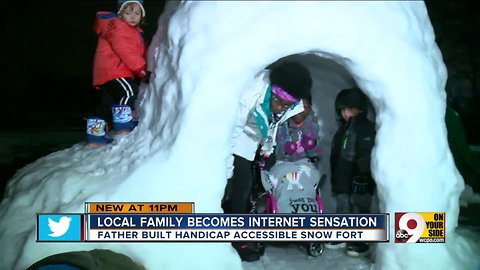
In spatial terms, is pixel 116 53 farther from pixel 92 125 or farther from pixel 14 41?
pixel 14 41

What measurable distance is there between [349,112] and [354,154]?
251 mm

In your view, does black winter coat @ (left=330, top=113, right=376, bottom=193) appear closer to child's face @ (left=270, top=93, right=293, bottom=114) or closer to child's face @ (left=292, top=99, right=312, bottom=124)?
child's face @ (left=292, top=99, right=312, bottom=124)

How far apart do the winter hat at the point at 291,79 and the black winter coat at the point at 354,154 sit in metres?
0.34

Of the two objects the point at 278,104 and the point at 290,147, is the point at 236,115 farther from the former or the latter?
the point at 290,147

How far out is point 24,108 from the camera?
17.5 ft

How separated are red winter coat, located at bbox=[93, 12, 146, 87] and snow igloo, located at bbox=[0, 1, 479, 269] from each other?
18.2 inches

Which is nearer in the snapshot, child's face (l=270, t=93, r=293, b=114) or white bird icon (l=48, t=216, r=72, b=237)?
white bird icon (l=48, t=216, r=72, b=237)

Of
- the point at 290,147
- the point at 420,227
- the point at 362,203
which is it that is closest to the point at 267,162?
the point at 290,147

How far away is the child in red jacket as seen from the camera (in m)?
3.02

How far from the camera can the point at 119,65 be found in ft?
10.3

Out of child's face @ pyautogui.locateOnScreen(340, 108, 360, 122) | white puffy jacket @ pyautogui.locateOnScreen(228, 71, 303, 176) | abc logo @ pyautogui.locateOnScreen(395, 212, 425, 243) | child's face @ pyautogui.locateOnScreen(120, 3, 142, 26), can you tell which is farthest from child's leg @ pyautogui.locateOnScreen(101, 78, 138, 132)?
abc logo @ pyautogui.locateOnScreen(395, 212, 425, 243)

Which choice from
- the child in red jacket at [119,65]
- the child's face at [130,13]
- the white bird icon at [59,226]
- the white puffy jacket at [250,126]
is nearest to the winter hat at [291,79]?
the white puffy jacket at [250,126]

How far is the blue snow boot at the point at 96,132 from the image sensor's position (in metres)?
3.17

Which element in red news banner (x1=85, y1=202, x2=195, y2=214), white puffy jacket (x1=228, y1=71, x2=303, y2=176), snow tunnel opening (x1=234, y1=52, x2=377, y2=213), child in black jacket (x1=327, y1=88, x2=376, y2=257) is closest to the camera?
red news banner (x1=85, y1=202, x2=195, y2=214)
